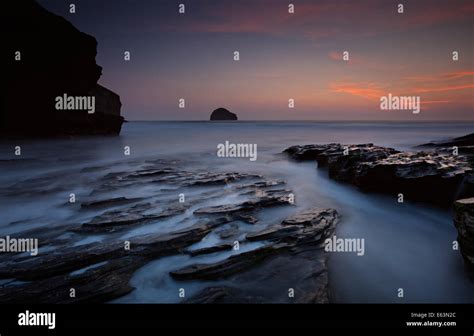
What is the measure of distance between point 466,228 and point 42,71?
36294 millimetres

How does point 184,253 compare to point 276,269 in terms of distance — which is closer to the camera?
point 276,269

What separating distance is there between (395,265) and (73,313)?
5.21 m

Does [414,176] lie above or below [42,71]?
below

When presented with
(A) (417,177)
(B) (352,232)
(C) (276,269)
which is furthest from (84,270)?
(A) (417,177)

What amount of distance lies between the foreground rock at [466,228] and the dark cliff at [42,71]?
35384 millimetres

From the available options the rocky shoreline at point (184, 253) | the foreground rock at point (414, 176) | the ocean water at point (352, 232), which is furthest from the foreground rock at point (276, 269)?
the foreground rock at point (414, 176)

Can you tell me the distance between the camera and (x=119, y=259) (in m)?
4.63

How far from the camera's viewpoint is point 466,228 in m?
4.32

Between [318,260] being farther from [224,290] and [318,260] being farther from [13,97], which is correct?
[13,97]

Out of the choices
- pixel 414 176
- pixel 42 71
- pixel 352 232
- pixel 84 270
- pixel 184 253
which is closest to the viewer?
pixel 84 270

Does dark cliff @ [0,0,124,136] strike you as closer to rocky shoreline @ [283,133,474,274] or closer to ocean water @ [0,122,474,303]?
ocean water @ [0,122,474,303]

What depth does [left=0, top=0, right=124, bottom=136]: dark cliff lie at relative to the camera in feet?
87.1

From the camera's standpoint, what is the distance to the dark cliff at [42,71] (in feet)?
87.1

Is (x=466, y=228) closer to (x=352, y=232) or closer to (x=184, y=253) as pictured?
(x=352, y=232)
